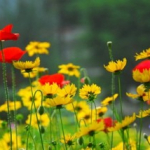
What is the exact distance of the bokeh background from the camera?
6.28m

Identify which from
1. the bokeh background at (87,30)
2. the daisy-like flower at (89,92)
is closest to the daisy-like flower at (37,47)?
the daisy-like flower at (89,92)

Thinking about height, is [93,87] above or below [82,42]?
below

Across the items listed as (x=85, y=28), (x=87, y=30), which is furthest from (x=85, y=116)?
(x=85, y=28)

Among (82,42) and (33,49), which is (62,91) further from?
(82,42)

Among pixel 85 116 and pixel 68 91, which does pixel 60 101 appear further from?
pixel 85 116

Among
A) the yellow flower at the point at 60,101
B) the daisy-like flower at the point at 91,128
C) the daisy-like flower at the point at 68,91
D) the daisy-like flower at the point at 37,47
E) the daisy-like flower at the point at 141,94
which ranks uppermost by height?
the daisy-like flower at the point at 37,47

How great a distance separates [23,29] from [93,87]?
18.3ft

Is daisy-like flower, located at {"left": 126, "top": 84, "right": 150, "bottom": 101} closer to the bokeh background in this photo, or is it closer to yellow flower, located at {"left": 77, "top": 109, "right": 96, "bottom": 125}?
yellow flower, located at {"left": 77, "top": 109, "right": 96, "bottom": 125}

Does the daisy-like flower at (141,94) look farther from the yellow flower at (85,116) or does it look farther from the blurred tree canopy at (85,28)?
the blurred tree canopy at (85,28)

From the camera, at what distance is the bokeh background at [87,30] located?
6.28 metres

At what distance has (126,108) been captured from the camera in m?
6.15

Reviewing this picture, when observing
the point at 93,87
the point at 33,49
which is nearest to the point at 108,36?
the point at 33,49

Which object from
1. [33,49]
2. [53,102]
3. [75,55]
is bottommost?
[53,102]

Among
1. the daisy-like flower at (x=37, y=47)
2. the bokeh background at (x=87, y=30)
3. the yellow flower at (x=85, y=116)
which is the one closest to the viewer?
the yellow flower at (x=85, y=116)
